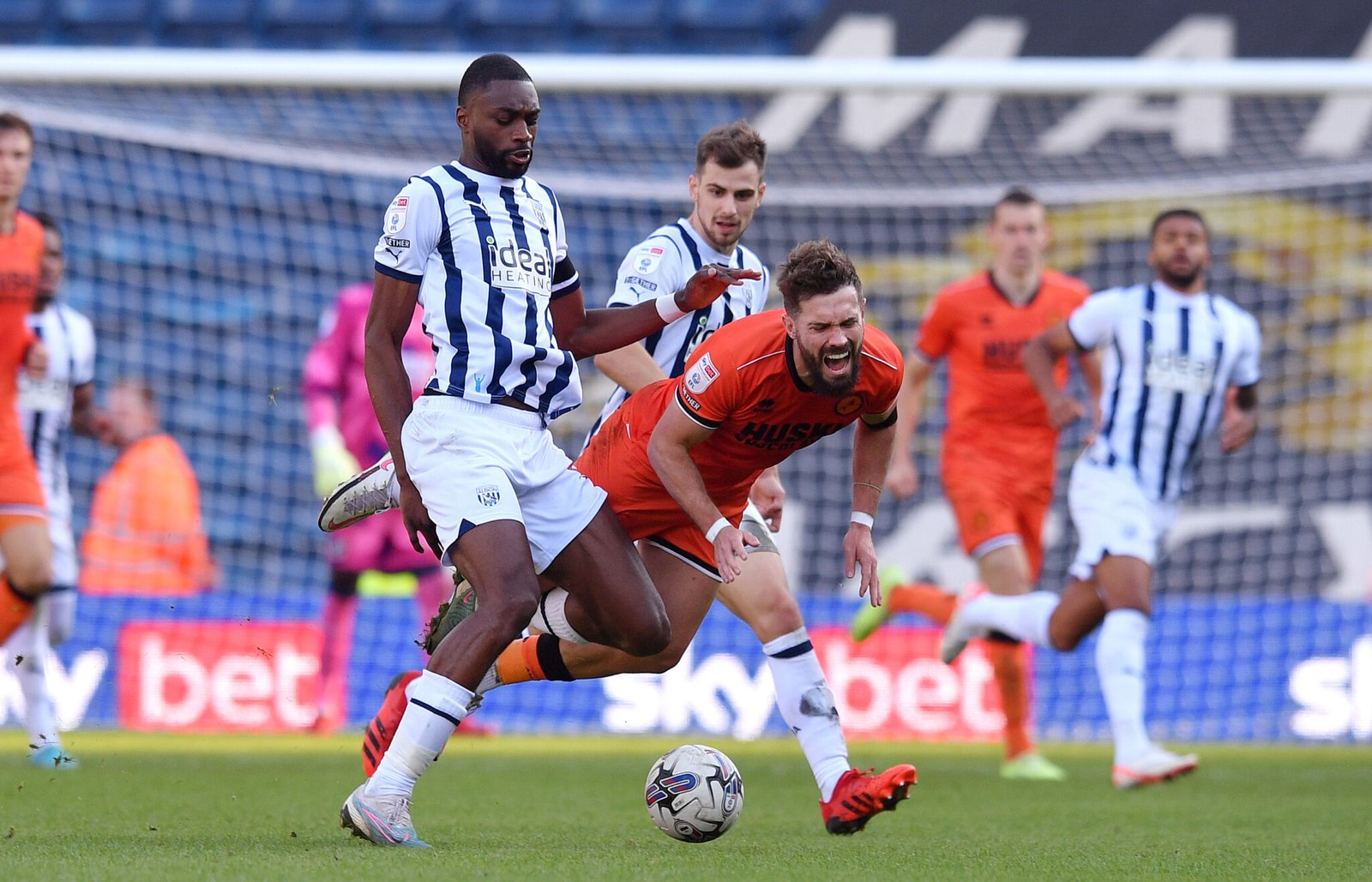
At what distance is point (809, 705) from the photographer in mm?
5176

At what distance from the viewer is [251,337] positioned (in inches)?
537

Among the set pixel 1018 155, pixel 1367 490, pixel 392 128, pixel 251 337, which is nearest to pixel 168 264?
pixel 251 337

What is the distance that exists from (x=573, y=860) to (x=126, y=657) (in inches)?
254

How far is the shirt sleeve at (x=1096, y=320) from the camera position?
7043mm

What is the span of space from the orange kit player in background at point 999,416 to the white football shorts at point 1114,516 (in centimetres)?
62

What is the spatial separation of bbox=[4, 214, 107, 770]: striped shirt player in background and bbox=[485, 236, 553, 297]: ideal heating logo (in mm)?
3065

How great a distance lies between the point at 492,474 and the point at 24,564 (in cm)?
307

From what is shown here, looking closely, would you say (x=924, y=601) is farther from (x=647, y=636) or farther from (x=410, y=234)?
(x=410, y=234)

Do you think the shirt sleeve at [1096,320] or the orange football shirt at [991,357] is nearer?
the shirt sleeve at [1096,320]

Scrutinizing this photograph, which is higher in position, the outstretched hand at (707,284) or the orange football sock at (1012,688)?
the outstretched hand at (707,284)

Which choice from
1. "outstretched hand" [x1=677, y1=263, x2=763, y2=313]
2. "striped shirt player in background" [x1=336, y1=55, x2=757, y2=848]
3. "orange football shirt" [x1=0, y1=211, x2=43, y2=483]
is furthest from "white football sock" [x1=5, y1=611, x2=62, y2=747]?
"outstretched hand" [x1=677, y1=263, x2=763, y2=313]

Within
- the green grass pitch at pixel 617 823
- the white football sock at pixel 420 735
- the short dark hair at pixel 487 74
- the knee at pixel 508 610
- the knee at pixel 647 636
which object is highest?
the short dark hair at pixel 487 74

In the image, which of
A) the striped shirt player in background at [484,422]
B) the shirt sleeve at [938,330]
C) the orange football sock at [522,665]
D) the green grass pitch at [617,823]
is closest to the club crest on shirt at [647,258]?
the striped shirt player in background at [484,422]

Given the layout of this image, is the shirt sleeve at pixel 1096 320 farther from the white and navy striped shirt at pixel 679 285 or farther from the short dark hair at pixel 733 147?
the short dark hair at pixel 733 147
